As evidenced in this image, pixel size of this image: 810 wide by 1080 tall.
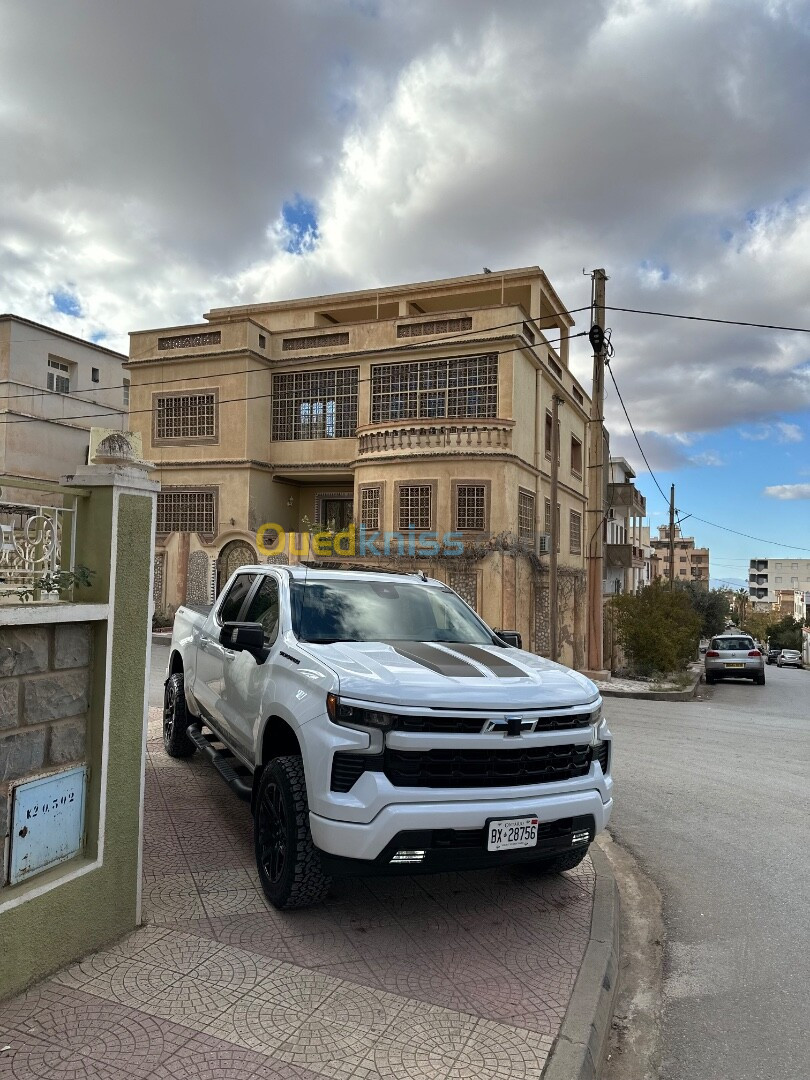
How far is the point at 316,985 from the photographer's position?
3.23 meters

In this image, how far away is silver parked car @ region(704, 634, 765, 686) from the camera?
21.7 metres

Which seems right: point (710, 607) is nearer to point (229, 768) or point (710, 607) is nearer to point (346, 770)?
point (229, 768)

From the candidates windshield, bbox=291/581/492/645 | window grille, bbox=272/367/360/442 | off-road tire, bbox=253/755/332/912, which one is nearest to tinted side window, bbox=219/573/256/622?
windshield, bbox=291/581/492/645

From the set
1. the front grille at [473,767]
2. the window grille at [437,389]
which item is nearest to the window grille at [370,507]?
the window grille at [437,389]

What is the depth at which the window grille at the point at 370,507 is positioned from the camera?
23.3 m

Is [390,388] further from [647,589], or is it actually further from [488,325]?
[647,589]

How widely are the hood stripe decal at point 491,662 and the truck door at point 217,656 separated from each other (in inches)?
66.4

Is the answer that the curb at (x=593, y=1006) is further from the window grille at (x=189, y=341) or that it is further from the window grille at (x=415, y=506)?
the window grille at (x=189, y=341)

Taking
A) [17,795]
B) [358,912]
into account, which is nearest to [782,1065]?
[358,912]

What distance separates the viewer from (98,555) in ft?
11.6

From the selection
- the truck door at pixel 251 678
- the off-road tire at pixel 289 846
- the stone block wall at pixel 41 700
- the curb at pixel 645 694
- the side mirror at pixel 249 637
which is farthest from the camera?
the curb at pixel 645 694

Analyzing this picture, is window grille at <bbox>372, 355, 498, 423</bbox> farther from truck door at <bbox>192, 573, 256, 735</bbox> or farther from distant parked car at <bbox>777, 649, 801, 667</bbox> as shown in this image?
distant parked car at <bbox>777, 649, 801, 667</bbox>

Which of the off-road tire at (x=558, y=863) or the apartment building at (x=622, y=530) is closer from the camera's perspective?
the off-road tire at (x=558, y=863)

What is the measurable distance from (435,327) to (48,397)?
721 inches
